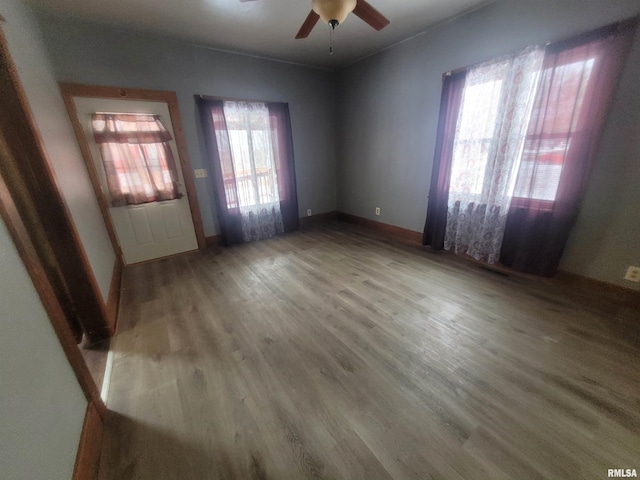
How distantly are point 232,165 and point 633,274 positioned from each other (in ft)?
13.6

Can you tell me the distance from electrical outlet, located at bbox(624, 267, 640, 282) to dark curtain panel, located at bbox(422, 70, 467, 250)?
4.75 feet

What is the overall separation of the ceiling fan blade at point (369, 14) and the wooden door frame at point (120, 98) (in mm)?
2337

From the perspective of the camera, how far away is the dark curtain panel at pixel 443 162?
2561 millimetres

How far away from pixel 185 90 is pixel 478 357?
3.96 metres

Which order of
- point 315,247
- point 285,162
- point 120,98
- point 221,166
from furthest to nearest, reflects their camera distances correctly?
point 285,162 < point 315,247 < point 221,166 < point 120,98

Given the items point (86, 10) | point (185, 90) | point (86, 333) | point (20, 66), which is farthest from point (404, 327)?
point (86, 10)

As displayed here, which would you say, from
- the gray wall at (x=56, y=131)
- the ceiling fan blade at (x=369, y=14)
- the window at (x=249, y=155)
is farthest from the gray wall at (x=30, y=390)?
the window at (x=249, y=155)

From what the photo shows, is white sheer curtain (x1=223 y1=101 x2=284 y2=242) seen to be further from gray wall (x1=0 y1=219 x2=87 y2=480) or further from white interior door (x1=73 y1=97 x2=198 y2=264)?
gray wall (x1=0 y1=219 x2=87 y2=480)

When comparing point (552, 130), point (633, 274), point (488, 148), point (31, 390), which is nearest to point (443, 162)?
point (488, 148)

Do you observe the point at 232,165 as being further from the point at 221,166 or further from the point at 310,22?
the point at 310,22

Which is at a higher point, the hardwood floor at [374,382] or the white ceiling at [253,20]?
the white ceiling at [253,20]

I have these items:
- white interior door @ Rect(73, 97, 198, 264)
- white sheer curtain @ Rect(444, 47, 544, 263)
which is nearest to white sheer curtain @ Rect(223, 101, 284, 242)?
white interior door @ Rect(73, 97, 198, 264)

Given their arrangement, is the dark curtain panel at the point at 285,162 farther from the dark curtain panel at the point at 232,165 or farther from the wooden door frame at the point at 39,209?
the wooden door frame at the point at 39,209

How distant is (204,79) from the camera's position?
300cm
